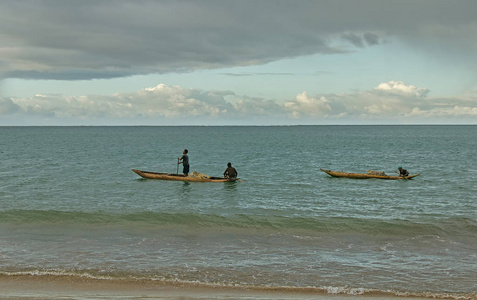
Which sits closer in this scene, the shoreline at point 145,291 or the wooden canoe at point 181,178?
the shoreline at point 145,291

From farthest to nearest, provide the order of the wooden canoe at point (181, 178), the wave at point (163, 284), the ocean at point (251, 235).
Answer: the wooden canoe at point (181, 178)
the ocean at point (251, 235)
the wave at point (163, 284)

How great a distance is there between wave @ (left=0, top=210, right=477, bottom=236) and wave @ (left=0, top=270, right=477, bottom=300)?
7009 mm

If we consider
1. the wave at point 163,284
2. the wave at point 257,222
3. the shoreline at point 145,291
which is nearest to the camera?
the shoreline at point 145,291

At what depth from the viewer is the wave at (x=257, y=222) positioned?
62.1 feet

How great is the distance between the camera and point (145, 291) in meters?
11.4

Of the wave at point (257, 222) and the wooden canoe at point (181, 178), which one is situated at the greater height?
the wooden canoe at point (181, 178)

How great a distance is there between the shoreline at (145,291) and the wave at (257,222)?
23.9ft

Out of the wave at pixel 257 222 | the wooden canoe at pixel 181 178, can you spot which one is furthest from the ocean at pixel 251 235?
the wooden canoe at pixel 181 178

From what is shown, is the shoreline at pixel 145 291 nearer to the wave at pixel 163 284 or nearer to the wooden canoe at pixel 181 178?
the wave at pixel 163 284

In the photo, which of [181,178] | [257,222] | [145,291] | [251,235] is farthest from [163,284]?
[181,178]

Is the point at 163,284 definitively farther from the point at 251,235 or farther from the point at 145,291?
the point at 251,235

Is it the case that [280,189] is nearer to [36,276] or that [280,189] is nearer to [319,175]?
[319,175]

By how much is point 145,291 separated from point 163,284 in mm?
738

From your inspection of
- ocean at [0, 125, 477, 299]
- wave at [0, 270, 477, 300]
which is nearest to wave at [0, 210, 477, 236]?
ocean at [0, 125, 477, 299]
